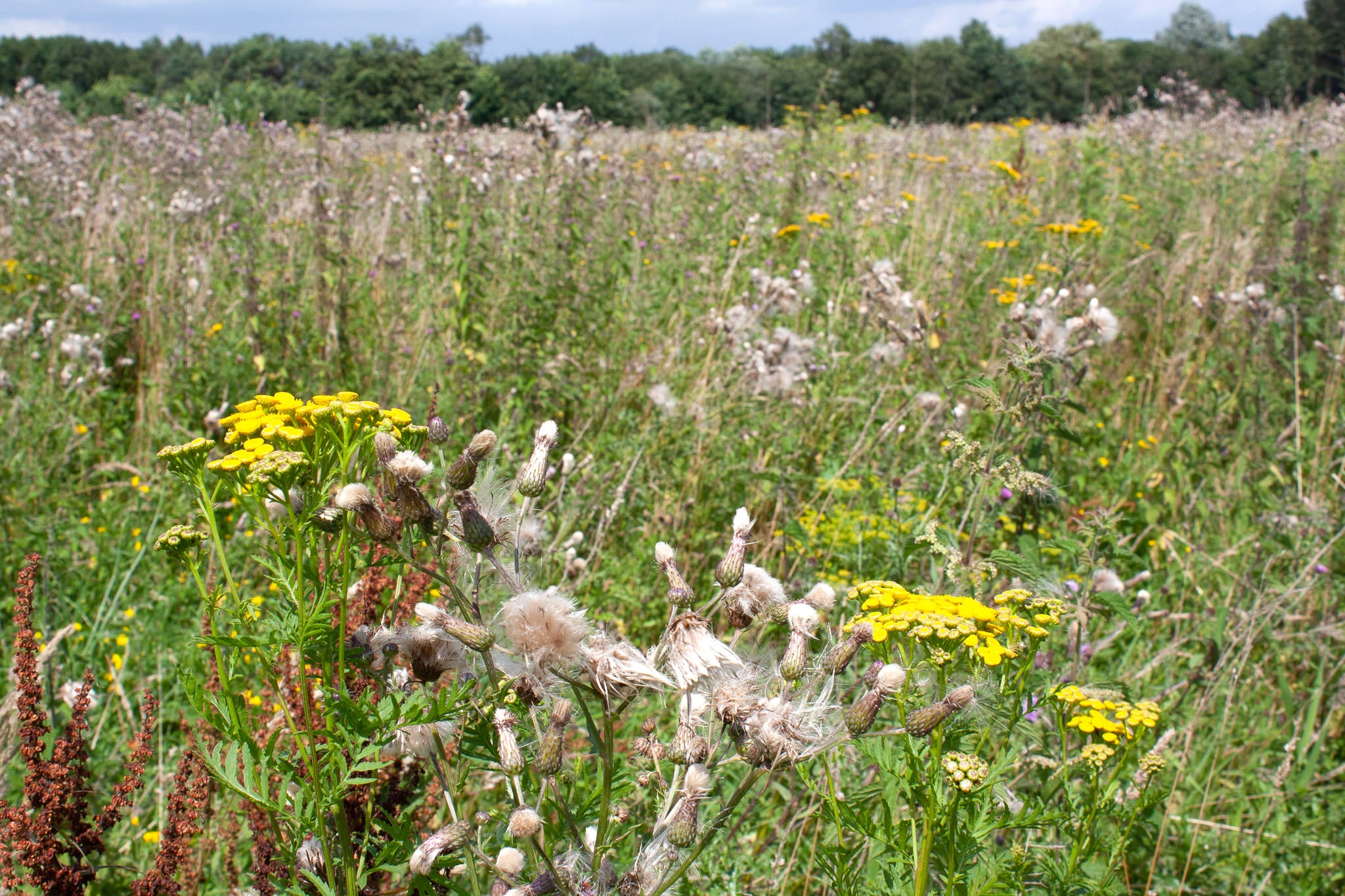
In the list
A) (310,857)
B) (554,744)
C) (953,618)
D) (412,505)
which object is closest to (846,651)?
(953,618)

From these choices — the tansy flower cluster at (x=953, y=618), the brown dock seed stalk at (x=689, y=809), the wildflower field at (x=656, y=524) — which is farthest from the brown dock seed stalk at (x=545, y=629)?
the tansy flower cluster at (x=953, y=618)

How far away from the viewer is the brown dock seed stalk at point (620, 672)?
3.47ft

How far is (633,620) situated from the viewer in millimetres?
2826

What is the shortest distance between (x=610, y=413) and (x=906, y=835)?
8.59ft

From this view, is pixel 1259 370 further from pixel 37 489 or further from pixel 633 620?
pixel 37 489

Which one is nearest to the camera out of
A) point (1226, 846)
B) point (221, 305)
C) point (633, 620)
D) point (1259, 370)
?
point (1226, 846)

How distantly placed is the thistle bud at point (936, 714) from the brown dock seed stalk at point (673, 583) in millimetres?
366

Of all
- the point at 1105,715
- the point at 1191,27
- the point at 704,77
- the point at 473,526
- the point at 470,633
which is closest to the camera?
the point at 470,633

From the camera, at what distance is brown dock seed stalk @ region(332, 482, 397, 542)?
3.59 feet

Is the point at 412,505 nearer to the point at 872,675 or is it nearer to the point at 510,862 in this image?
the point at 510,862

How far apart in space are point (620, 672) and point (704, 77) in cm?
4003

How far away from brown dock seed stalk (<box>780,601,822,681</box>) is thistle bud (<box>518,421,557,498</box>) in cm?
42

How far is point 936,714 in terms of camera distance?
1208mm

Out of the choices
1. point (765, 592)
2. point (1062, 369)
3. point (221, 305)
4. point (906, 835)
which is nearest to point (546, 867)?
point (765, 592)
